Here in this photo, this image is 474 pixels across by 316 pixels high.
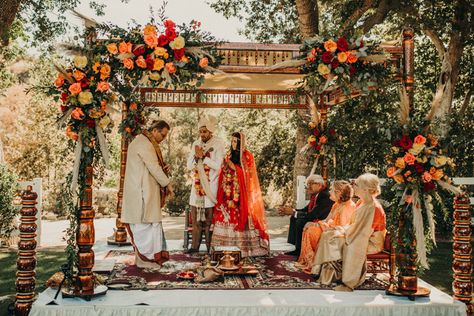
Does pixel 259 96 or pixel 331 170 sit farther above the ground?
pixel 259 96

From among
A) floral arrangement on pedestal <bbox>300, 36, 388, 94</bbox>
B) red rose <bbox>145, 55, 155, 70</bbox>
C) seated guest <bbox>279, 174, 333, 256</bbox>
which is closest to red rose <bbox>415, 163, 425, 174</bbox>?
floral arrangement on pedestal <bbox>300, 36, 388, 94</bbox>

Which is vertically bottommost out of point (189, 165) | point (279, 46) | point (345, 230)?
point (345, 230)

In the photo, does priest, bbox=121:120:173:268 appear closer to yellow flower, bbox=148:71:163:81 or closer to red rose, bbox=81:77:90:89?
yellow flower, bbox=148:71:163:81

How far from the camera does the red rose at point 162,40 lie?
5.23m

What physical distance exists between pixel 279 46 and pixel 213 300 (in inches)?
134

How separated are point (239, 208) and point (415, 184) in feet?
10.8

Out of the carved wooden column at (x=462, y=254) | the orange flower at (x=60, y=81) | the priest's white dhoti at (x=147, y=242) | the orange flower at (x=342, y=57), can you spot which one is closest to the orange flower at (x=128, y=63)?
the orange flower at (x=60, y=81)

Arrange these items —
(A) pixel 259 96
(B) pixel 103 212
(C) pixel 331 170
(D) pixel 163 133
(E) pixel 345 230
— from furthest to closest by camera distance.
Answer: (B) pixel 103 212
(C) pixel 331 170
(A) pixel 259 96
(D) pixel 163 133
(E) pixel 345 230

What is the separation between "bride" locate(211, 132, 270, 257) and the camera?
774cm

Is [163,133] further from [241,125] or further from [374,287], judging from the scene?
[241,125]

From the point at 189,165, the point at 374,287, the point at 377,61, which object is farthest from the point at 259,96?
the point at 374,287

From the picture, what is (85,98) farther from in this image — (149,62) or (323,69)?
(323,69)

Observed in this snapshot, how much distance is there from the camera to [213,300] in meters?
5.07

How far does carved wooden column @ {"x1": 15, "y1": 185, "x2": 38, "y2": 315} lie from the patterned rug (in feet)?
2.97
